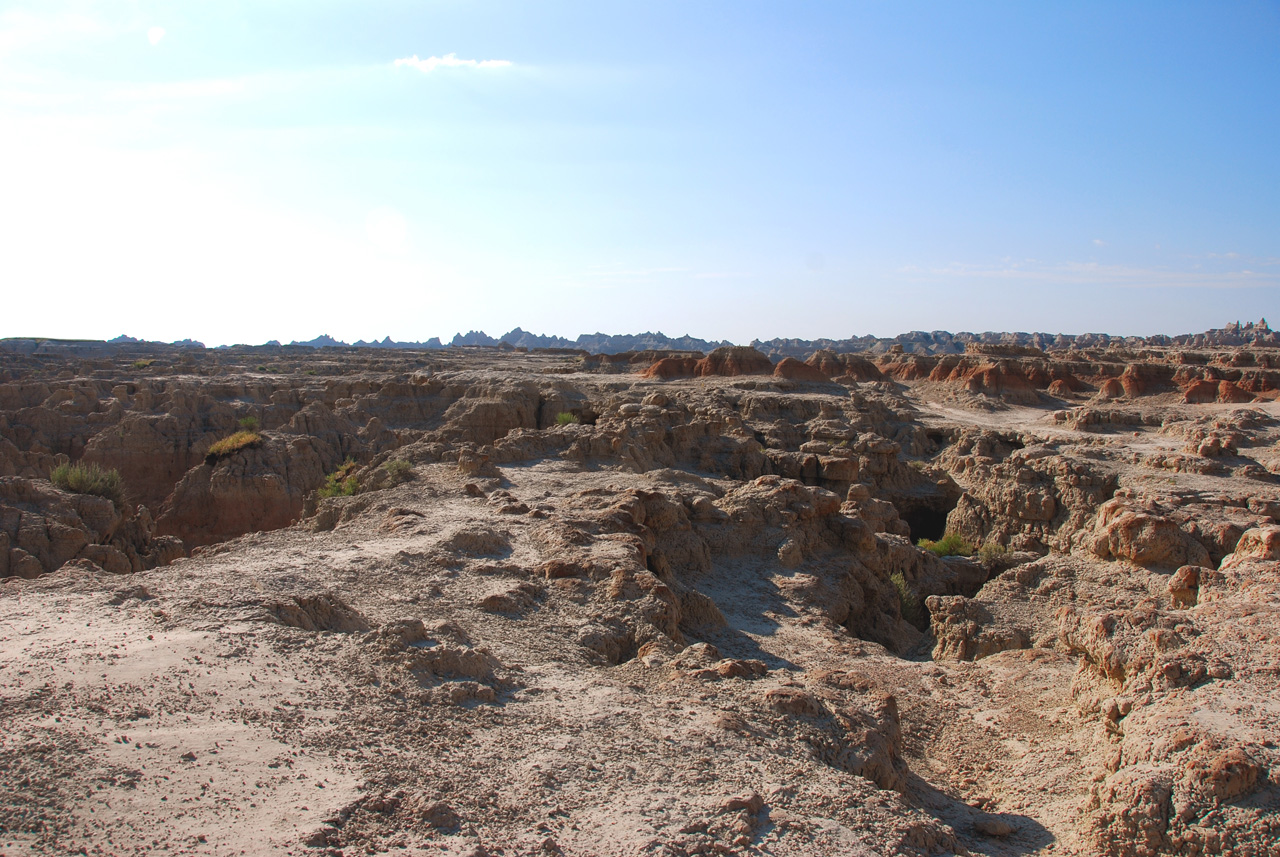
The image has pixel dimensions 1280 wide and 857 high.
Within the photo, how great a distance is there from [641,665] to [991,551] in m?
10.8

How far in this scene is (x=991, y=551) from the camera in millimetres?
15461

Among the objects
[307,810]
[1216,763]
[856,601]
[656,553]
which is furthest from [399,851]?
[856,601]

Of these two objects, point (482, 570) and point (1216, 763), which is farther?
point (482, 570)

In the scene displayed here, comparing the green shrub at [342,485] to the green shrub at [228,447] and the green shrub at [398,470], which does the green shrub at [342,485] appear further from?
the green shrub at [228,447]

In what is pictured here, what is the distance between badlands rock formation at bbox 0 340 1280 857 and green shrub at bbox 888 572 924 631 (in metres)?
0.05

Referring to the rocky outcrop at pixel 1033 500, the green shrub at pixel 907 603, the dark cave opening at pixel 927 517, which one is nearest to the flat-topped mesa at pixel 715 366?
the dark cave opening at pixel 927 517

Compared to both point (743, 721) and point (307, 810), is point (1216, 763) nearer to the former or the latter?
point (743, 721)

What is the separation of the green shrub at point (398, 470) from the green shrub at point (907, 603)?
841cm

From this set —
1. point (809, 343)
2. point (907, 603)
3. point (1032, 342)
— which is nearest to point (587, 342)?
point (809, 343)

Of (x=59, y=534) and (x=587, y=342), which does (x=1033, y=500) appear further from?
(x=587, y=342)

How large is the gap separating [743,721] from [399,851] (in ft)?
8.57

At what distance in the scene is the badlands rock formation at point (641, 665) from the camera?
4523 mm

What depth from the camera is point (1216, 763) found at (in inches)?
192

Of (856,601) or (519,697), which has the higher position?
(519,697)
